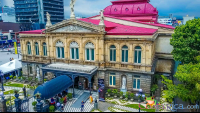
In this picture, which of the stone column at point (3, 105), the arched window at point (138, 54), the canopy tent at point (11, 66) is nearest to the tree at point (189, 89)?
the arched window at point (138, 54)

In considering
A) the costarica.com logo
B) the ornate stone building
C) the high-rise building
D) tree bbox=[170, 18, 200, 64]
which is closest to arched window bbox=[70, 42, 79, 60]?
the ornate stone building

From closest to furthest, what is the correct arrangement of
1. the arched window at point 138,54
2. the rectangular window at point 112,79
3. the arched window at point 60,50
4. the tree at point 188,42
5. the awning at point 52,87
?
the awning at point 52,87 < the arched window at point 138,54 < the tree at point 188,42 < the rectangular window at point 112,79 < the arched window at point 60,50

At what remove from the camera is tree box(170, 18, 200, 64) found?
28.2 meters

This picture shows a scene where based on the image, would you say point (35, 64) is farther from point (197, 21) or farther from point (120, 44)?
point (197, 21)

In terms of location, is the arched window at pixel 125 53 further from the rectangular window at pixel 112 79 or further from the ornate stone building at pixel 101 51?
the rectangular window at pixel 112 79

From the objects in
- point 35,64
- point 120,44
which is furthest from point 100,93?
point 35,64

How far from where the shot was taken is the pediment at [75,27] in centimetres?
2798

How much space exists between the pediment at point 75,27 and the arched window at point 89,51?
8.29 ft

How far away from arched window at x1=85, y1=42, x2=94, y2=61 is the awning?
5265mm

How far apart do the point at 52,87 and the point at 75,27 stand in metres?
11.5

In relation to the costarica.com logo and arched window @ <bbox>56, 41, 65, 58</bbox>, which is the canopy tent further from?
the costarica.com logo

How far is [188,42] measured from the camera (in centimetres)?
2844

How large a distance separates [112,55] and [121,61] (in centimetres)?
190

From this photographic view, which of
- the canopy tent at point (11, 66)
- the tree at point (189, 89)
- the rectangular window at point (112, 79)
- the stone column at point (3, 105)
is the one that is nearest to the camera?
the tree at point (189, 89)
